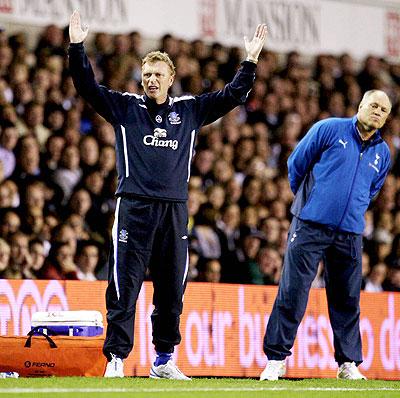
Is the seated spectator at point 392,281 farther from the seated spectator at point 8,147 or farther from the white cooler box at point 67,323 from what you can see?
the white cooler box at point 67,323

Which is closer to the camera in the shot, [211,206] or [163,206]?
[163,206]

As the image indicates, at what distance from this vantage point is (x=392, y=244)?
47.1ft

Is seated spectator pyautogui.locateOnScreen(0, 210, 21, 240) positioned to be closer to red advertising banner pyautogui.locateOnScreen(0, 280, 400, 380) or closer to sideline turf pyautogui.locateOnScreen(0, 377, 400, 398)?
red advertising banner pyautogui.locateOnScreen(0, 280, 400, 380)

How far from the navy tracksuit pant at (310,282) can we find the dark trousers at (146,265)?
81 centimetres

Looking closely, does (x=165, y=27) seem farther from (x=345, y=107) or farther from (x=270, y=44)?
(x=345, y=107)

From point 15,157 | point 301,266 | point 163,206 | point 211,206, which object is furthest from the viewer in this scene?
point 211,206

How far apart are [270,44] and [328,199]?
7.92 m

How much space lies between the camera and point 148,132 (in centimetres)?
792

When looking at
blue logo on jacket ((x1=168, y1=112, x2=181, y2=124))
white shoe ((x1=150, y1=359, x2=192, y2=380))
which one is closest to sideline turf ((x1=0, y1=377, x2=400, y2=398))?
white shoe ((x1=150, y1=359, x2=192, y2=380))

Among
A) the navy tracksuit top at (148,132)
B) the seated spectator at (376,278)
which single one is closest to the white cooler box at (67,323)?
the navy tracksuit top at (148,132)

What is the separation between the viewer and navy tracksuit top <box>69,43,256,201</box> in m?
7.82

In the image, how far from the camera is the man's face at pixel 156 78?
7945mm

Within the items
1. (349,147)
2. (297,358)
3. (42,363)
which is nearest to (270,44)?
(297,358)

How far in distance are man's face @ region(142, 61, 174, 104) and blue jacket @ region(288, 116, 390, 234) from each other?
120 cm
